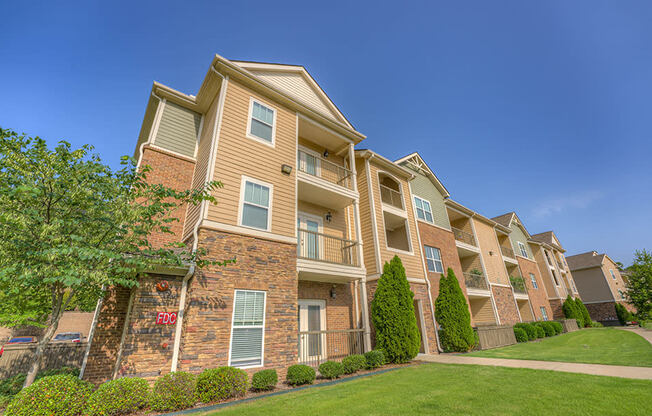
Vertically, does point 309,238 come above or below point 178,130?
below

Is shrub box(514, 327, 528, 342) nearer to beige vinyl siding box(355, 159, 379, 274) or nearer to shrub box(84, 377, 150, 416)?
beige vinyl siding box(355, 159, 379, 274)

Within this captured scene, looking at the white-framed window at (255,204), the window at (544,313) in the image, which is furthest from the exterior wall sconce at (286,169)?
the window at (544,313)

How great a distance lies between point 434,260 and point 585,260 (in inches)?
1581

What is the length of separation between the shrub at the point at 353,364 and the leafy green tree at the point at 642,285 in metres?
30.6

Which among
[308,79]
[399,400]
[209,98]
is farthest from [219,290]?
[308,79]

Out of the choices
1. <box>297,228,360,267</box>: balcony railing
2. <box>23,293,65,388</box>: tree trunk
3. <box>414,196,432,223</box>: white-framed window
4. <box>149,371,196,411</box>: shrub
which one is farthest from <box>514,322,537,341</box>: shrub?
<box>23,293,65,388</box>: tree trunk

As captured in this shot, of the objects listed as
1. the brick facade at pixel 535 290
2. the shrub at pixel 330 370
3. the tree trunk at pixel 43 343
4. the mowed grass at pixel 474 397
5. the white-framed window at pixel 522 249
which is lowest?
the mowed grass at pixel 474 397

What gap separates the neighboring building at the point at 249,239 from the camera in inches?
283

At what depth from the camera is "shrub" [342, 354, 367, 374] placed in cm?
905

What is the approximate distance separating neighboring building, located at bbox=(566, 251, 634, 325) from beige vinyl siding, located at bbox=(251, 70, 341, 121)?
44.4 meters

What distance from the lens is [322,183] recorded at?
11820 mm

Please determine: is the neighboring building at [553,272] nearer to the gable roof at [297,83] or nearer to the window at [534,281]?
the window at [534,281]

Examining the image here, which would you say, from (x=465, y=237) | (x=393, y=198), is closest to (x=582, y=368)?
(x=393, y=198)

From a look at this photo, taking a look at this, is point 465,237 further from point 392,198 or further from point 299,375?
point 299,375
